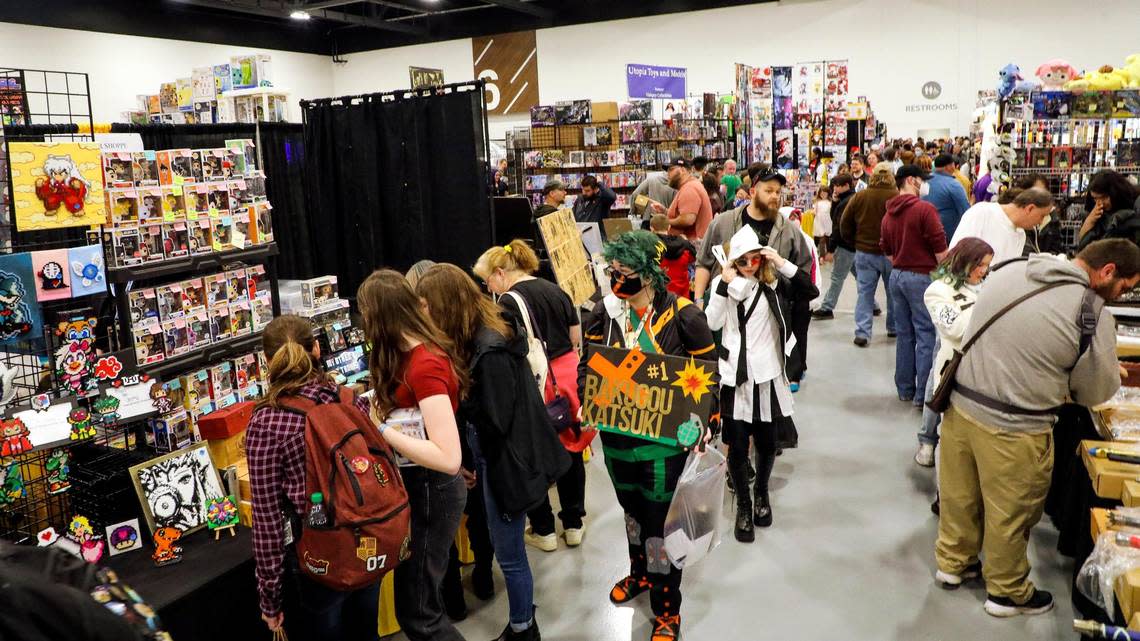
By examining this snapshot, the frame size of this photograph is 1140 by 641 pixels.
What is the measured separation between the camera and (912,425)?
552cm

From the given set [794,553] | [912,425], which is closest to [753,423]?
[794,553]

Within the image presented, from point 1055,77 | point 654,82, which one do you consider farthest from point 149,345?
point 654,82

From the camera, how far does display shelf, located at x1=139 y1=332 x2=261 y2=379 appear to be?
3797mm

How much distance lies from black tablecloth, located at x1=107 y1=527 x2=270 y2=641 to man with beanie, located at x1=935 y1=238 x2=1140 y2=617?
107 inches

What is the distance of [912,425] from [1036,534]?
59.0 inches

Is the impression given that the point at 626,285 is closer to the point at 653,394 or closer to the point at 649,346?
the point at 649,346

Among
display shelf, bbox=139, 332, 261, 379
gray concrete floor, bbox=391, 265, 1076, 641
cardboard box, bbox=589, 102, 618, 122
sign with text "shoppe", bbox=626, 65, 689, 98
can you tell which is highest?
sign with text "shoppe", bbox=626, 65, 689, 98

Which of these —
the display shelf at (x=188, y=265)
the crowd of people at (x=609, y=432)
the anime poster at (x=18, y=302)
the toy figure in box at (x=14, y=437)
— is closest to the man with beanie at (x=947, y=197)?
the crowd of people at (x=609, y=432)

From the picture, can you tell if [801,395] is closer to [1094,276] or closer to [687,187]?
[687,187]

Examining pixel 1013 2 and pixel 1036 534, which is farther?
pixel 1013 2

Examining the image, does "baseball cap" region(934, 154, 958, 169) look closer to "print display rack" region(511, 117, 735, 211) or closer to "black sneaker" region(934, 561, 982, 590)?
"black sneaker" region(934, 561, 982, 590)

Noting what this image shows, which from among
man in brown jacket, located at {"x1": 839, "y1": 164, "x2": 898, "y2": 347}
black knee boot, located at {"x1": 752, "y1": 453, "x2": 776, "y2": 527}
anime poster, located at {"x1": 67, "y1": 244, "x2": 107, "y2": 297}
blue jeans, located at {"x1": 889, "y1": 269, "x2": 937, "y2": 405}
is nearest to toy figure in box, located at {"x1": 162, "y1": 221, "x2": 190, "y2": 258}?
anime poster, located at {"x1": 67, "y1": 244, "x2": 107, "y2": 297}

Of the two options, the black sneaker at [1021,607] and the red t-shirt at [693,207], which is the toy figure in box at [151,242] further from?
the red t-shirt at [693,207]

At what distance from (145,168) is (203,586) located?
204cm
